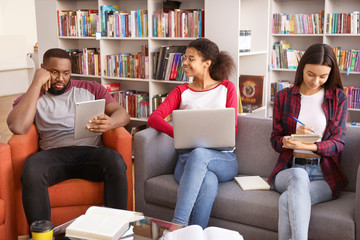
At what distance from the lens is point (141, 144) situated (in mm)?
2568

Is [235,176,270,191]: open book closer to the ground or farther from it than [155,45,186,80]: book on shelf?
closer to the ground

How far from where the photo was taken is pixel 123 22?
4148 millimetres

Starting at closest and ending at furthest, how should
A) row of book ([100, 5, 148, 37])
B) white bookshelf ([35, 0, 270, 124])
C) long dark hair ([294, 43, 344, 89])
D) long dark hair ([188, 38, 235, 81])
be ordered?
long dark hair ([294, 43, 344, 89])
long dark hair ([188, 38, 235, 81])
white bookshelf ([35, 0, 270, 124])
row of book ([100, 5, 148, 37])

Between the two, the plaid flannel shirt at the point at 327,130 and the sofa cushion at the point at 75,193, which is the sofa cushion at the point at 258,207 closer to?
the plaid flannel shirt at the point at 327,130

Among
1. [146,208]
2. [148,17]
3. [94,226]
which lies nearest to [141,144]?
[146,208]

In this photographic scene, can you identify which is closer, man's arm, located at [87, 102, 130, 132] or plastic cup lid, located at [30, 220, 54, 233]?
plastic cup lid, located at [30, 220, 54, 233]

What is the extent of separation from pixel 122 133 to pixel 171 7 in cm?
171

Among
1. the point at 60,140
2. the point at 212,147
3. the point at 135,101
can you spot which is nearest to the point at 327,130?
the point at 212,147

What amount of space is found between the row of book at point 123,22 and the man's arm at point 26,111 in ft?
5.36

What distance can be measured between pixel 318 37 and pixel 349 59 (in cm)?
43

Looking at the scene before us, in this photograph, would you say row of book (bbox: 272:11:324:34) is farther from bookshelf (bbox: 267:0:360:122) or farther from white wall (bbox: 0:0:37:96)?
white wall (bbox: 0:0:37:96)

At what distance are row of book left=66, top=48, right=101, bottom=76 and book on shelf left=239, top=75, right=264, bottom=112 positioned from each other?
1559mm

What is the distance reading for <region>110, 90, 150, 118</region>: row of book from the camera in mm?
4215

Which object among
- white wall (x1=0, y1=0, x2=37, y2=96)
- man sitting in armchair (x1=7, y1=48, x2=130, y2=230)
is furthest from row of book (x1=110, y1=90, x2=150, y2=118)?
white wall (x1=0, y1=0, x2=37, y2=96)
